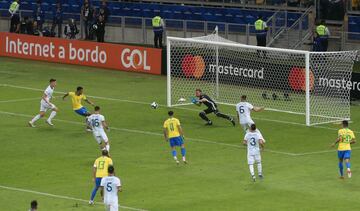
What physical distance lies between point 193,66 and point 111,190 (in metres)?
25.8

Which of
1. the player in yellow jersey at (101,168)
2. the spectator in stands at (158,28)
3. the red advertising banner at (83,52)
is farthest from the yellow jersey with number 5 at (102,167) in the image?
the spectator in stands at (158,28)

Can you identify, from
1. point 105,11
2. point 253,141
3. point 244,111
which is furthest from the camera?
point 105,11

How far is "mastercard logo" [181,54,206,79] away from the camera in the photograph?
58.3 metres

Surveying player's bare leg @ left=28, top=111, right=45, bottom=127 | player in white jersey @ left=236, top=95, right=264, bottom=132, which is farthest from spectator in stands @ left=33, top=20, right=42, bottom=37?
player in white jersey @ left=236, top=95, right=264, bottom=132

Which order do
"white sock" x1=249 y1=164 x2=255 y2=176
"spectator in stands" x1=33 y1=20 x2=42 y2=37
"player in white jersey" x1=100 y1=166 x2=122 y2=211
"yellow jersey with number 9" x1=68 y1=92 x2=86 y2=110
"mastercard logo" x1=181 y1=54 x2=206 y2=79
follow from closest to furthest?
"player in white jersey" x1=100 y1=166 x2=122 y2=211, "white sock" x1=249 y1=164 x2=255 y2=176, "yellow jersey with number 9" x1=68 y1=92 x2=86 y2=110, "mastercard logo" x1=181 y1=54 x2=206 y2=79, "spectator in stands" x1=33 y1=20 x2=42 y2=37

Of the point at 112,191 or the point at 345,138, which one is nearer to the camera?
the point at 112,191

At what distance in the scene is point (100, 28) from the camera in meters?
71.6

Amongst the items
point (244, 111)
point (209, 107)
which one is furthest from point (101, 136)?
point (209, 107)

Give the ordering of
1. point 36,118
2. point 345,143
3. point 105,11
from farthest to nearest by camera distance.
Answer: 1. point 105,11
2. point 36,118
3. point 345,143

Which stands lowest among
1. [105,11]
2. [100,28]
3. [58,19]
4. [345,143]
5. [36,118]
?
[36,118]

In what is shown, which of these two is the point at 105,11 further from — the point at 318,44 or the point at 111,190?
the point at 111,190

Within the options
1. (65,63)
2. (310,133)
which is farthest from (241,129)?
(65,63)

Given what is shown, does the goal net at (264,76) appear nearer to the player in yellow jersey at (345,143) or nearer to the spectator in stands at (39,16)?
the player in yellow jersey at (345,143)

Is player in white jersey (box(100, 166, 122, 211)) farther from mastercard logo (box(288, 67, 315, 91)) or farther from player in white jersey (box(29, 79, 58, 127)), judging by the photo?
mastercard logo (box(288, 67, 315, 91))
